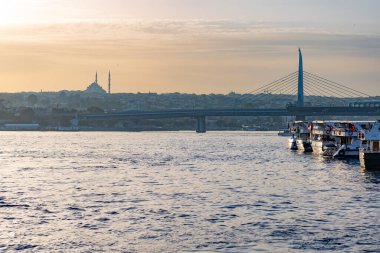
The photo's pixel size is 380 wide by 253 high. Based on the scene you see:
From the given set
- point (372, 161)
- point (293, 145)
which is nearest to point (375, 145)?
point (372, 161)

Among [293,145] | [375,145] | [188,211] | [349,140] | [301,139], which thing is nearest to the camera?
[188,211]

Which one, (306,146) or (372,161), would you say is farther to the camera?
(306,146)

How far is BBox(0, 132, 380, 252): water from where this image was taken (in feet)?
105

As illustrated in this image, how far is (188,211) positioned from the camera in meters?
40.5

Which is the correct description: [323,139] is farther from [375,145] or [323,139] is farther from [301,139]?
[375,145]

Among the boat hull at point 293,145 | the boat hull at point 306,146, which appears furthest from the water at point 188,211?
the boat hull at point 293,145

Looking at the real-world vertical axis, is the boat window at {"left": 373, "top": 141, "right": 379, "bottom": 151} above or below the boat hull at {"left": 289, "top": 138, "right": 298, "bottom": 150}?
above

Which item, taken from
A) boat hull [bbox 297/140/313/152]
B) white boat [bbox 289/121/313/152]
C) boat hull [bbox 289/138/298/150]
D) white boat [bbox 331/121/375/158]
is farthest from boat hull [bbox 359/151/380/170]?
boat hull [bbox 289/138/298/150]

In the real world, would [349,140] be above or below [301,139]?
above

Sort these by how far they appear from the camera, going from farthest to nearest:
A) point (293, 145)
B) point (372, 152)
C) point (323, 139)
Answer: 1. point (293, 145)
2. point (323, 139)
3. point (372, 152)

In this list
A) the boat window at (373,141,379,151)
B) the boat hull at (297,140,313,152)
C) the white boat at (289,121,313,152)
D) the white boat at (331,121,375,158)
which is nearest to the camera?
the boat window at (373,141,379,151)

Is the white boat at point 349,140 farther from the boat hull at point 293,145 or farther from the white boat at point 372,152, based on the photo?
the boat hull at point 293,145

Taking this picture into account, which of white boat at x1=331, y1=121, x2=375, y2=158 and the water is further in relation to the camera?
white boat at x1=331, y1=121, x2=375, y2=158

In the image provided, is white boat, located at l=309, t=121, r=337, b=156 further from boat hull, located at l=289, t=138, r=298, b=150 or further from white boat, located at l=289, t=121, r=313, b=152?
boat hull, located at l=289, t=138, r=298, b=150
